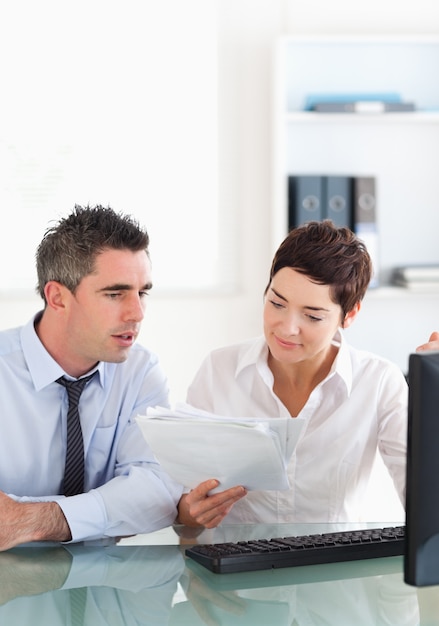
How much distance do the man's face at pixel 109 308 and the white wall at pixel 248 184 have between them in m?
1.70

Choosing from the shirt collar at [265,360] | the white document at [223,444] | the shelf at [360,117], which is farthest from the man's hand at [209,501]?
the shelf at [360,117]

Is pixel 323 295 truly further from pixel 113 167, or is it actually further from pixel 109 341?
pixel 113 167

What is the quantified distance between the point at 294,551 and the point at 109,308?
769 millimetres

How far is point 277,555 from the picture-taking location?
161cm

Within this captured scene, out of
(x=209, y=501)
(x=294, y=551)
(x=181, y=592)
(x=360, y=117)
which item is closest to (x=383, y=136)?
(x=360, y=117)

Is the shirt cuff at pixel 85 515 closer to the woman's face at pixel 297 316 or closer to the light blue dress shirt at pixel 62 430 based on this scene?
the light blue dress shirt at pixel 62 430

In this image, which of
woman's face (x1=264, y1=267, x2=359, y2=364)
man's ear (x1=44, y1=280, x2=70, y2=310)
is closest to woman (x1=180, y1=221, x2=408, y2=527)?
woman's face (x1=264, y1=267, x2=359, y2=364)

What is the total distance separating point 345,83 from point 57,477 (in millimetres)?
2332

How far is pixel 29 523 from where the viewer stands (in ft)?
5.86

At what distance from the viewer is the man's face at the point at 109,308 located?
212cm

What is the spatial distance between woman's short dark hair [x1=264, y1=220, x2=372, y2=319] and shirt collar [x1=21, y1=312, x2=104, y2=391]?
52cm

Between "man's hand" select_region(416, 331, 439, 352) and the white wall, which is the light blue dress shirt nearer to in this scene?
"man's hand" select_region(416, 331, 439, 352)

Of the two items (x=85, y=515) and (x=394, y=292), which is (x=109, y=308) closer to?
(x=85, y=515)

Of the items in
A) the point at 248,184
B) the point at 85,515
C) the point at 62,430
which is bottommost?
the point at 85,515
